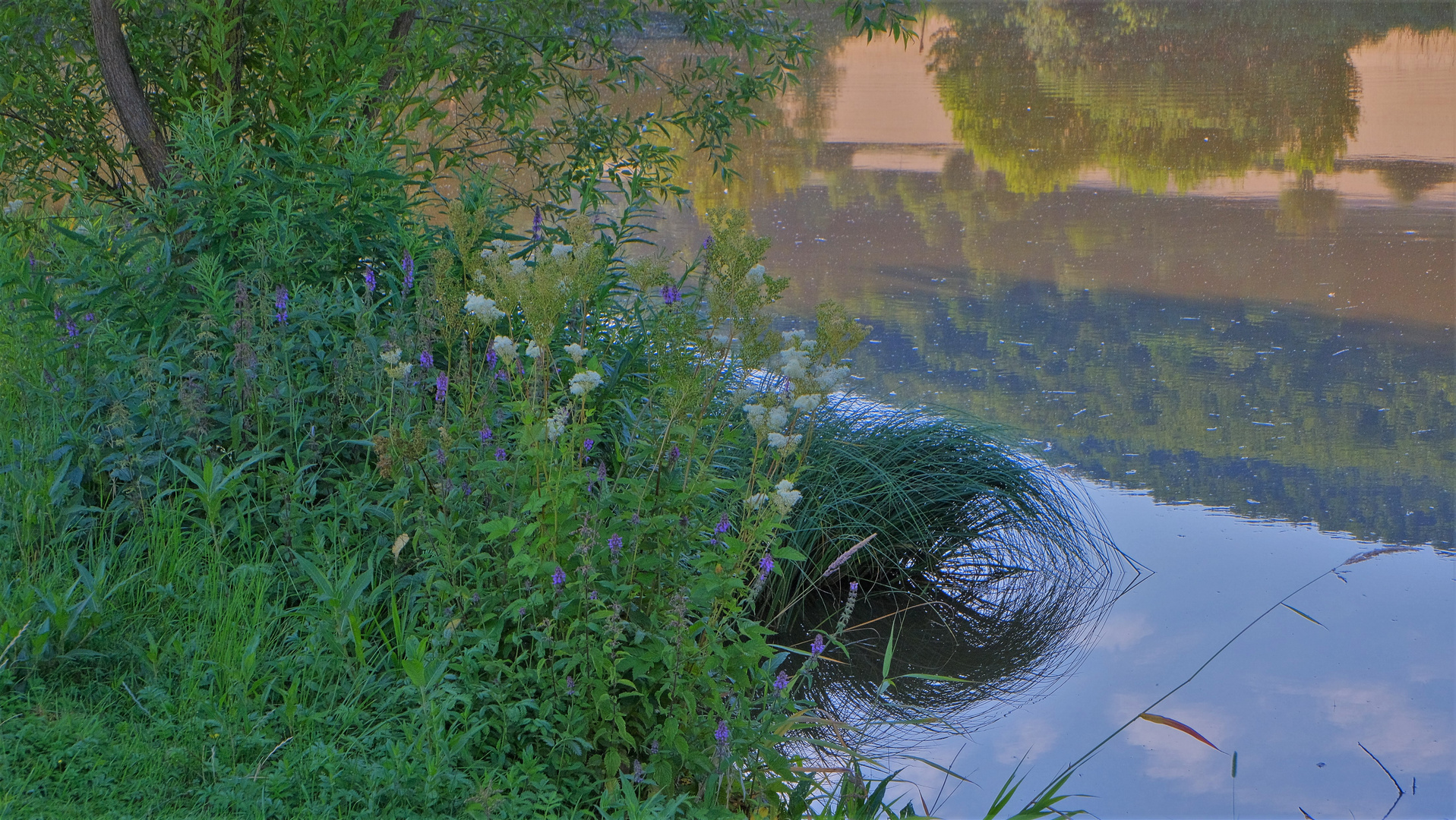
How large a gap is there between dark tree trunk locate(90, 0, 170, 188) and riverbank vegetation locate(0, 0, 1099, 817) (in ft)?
0.06

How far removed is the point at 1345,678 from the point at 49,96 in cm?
495

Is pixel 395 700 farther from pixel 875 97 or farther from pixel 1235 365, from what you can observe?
pixel 875 97

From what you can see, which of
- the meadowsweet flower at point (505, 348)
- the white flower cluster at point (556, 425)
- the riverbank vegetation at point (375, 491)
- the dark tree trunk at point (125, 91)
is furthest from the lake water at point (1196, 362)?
the dark tree trunk at point (125, 91)

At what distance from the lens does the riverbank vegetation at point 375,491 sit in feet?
7.32

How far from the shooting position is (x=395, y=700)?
7.68 feet

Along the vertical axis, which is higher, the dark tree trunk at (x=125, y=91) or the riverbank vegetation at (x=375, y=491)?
the dark tree trunk at (x=125, y=91)

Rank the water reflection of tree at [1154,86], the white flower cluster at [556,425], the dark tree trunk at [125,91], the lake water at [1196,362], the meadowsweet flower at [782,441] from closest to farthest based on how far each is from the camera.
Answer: the white flower cluster at [556,425]
the meadowsweet flower at [782,441]
the lake water at [1196,362]
the dark tree trunk at [125,91]
the water reflection of tree at [1154,86]

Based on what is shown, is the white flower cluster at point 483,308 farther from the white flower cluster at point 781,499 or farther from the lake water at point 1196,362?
the lake water at point 1196,362

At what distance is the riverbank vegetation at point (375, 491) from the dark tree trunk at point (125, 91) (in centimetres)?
2

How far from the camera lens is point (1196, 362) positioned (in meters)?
6.22

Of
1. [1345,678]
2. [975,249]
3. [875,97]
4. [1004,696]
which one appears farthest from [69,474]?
[875,97]

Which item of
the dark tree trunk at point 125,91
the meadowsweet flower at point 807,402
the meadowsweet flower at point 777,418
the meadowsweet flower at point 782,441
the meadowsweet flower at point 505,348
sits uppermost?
the dark tree trunk at point 125,91

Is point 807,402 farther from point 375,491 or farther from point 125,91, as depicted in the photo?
point 125,91

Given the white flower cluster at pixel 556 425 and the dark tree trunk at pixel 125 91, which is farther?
the dark tree trunk at pixel 125 91
